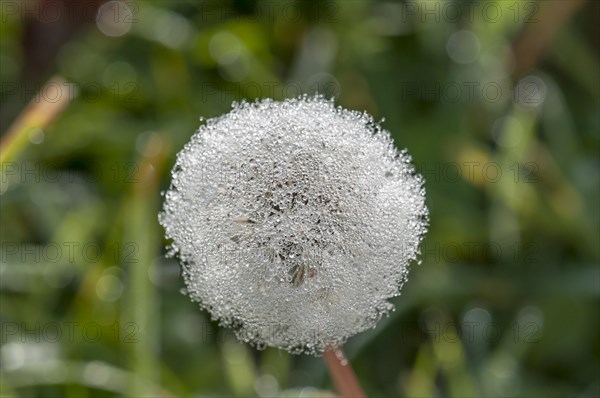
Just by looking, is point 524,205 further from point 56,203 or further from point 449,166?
point 56,203

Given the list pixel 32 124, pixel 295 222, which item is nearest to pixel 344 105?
pixel 32 124

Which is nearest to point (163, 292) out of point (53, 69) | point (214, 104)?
point (214, 104)

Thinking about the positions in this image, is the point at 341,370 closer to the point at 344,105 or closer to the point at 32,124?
the point at 32,124

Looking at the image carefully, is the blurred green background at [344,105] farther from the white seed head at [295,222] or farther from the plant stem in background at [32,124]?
the white seed head at [295,222]

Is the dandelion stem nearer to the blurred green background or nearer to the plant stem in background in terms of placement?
the blurred green background

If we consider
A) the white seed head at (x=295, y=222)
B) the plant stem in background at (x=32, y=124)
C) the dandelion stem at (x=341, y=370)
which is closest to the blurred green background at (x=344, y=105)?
the plant stem in background at (x=32, y=124)

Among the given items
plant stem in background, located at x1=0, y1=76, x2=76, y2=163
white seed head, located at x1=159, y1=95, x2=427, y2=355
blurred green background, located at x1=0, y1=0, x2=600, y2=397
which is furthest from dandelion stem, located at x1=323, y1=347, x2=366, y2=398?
plant stem in background, located at x1=0, y1=76, x2=76, y2=163
